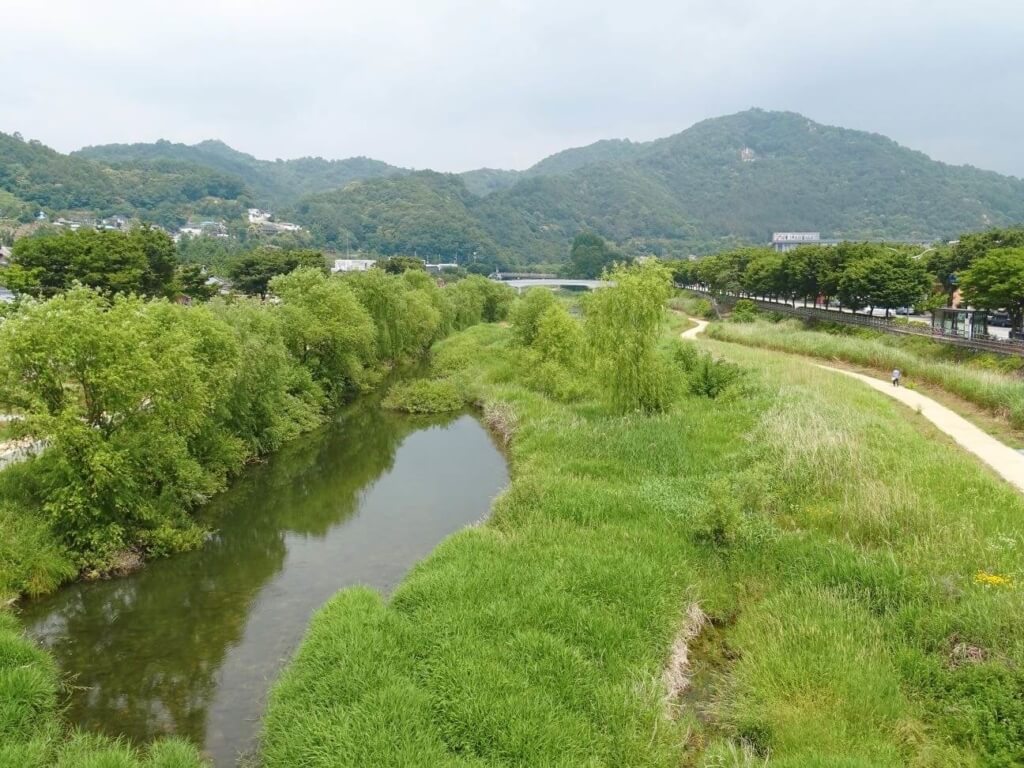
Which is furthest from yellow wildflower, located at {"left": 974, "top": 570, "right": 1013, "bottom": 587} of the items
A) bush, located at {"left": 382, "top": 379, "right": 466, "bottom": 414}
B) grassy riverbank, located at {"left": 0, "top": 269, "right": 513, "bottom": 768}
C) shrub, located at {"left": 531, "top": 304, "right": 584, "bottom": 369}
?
bush, located at {"left": 382, "top": 379, "right": 466, "bottom": 414}

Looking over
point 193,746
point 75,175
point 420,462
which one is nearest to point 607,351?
point 420,462

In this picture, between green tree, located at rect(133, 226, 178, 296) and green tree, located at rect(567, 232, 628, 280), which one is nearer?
→ green tree, located at rect(133, 226, 178, 296)

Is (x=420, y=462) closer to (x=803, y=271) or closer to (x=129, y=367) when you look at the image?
(x=129, y=367)

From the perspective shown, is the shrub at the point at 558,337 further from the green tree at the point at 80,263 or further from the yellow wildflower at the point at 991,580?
the green tree at the point at 80,263

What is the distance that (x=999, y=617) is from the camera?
10812 millimetres

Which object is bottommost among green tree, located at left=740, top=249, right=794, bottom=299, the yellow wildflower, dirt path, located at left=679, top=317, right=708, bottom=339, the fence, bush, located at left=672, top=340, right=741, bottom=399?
the yellow wildflower

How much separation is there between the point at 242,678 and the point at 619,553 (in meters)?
8.36

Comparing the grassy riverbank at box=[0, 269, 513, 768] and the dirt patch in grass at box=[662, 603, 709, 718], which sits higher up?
the grassy riverbank at box=[0, 269, 513, 768]

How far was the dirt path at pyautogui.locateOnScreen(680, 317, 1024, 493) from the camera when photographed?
19.4m

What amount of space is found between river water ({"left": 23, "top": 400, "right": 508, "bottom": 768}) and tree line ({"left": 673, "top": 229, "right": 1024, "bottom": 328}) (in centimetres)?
3492

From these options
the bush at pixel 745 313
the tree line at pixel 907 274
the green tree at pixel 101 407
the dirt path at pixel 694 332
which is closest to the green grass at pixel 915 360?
the dirt path at pixel 694 332

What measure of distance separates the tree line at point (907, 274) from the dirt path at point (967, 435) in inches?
541

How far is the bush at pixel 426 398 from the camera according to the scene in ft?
124

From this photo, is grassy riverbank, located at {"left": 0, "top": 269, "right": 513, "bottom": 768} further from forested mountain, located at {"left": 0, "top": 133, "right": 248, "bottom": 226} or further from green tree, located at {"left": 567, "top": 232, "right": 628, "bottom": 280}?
green tree, located at {"left": 567, "top": 232, "right": 628, "bottom": 280}
